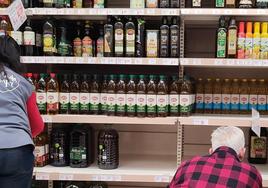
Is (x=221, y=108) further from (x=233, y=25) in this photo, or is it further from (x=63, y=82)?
(x=63, y=82)

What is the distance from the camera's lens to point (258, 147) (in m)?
3.27

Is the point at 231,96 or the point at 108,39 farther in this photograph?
the point at 231,96

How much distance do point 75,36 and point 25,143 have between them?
1.25 meters

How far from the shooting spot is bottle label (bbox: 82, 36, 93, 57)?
10.1 feet

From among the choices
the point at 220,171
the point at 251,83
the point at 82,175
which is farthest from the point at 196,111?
the point at 220,171

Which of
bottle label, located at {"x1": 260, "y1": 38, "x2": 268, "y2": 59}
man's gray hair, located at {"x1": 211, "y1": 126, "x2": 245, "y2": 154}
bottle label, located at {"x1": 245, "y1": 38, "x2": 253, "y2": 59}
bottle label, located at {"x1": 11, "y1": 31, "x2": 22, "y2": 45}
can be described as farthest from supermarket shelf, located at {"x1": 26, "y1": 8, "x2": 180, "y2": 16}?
man's gray hair, located at {"x1": 211, "y1": 126, "x2": 245, "y2": 154}

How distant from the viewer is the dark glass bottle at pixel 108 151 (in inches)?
120

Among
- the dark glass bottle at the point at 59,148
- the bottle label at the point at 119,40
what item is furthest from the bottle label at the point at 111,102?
the dark glass bottle at the point at 59,148

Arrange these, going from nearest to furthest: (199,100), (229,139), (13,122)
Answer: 1. (229,139)
2. (13,122)
3. (199,100)

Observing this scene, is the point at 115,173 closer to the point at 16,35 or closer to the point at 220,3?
the point at 16,35

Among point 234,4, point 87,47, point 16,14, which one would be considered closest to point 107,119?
point 87,47

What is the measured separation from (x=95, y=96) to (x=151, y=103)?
0.43m

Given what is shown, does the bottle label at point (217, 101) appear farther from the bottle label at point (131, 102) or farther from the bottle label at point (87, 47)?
the bottle label at point (87, 47)

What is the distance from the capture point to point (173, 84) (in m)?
2.98
